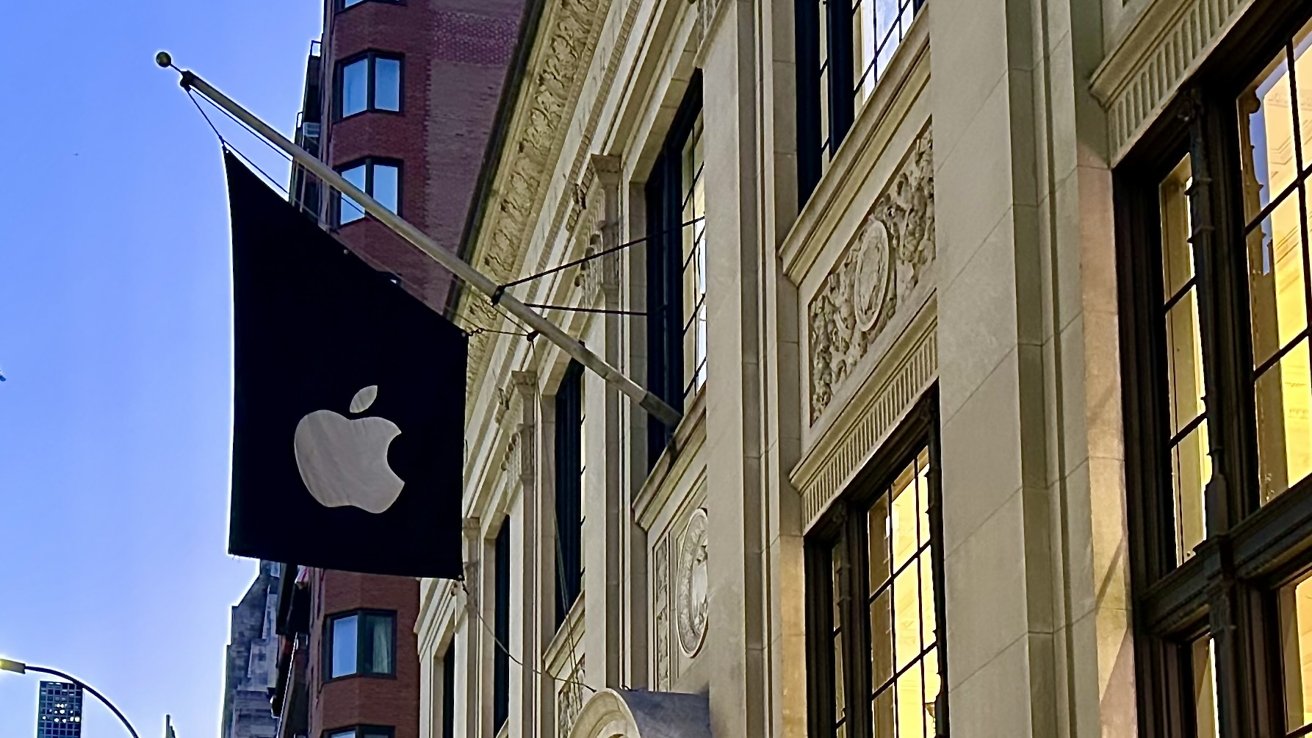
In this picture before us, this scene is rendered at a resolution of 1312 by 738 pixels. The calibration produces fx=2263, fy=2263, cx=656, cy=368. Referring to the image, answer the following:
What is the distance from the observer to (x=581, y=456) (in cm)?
2527

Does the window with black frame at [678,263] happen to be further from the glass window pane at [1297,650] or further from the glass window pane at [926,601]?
the glass window pane at [1297,650]

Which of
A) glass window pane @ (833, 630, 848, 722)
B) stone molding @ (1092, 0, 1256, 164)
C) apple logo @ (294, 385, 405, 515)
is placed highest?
apple logo @ (294, 385, 405, 515)

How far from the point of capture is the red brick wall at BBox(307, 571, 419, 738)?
58156mm

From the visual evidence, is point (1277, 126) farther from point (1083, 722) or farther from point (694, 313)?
point (694, 313)

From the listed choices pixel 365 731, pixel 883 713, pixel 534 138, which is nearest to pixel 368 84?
pixel 365 731

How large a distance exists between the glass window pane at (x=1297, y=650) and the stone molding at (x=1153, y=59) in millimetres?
2353

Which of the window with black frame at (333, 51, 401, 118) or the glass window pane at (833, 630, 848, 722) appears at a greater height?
the window with black frame at (333, 51, 401, 118)

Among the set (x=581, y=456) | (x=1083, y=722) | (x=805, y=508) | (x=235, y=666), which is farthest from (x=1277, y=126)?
(x=235, y=666)

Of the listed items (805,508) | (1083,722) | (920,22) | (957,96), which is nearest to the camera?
(1083,722)

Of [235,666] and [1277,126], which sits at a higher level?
[235,666]

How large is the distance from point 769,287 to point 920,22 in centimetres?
350

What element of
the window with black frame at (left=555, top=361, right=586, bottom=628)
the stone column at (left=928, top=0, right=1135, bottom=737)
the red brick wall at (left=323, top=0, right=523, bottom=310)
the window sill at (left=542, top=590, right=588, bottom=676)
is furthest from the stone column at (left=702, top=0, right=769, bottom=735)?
the red brick wall at (left=323, top=0, right=523, bottom=310)

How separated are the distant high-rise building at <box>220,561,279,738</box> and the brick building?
54.3m

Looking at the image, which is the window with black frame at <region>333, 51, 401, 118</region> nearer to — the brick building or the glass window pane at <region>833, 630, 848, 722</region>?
the brick building
